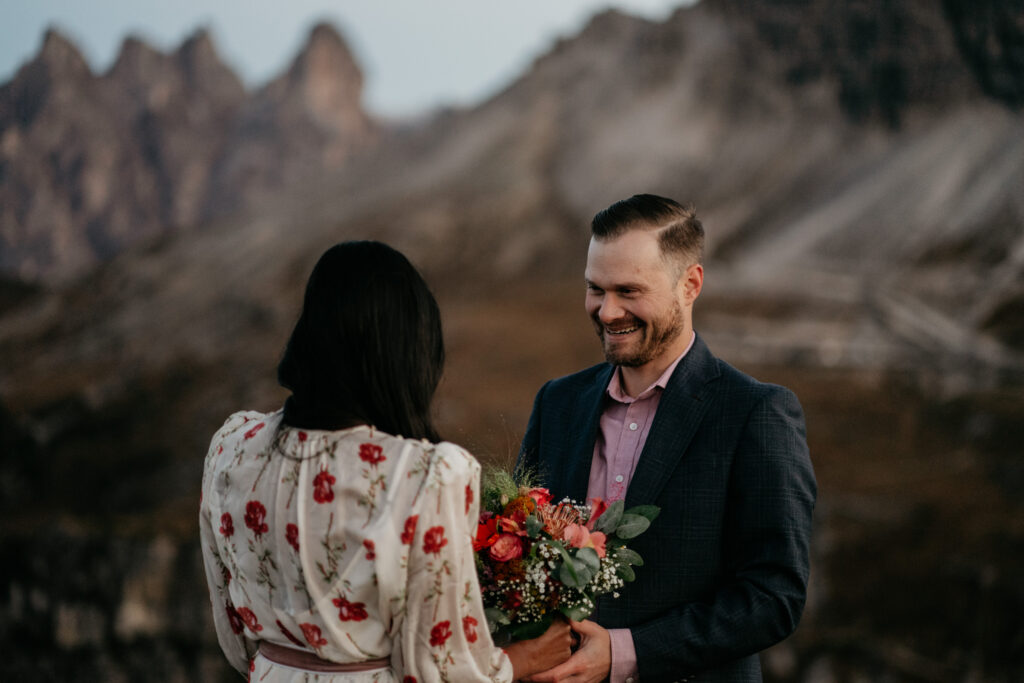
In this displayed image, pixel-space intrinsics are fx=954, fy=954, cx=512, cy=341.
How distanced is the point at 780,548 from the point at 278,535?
4.43 feet

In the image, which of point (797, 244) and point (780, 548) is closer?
point (780, 548)

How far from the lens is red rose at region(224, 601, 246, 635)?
2.57m

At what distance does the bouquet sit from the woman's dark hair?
41cm

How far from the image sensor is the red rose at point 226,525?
2.33 meters

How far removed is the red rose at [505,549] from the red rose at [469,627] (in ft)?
0.67

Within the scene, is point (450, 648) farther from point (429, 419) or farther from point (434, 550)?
point (429, 419)

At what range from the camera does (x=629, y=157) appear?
200ft

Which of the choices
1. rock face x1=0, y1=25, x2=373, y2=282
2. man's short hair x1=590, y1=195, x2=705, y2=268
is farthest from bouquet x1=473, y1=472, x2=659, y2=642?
rock face x1=0, y1=25, x2=373, y2=282

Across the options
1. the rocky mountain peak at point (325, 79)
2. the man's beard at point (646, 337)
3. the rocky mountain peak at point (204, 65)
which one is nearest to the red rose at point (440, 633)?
the man's beard at point (646, 337)

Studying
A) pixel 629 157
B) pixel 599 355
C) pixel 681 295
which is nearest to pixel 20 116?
pixel 681 295

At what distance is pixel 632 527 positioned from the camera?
8.45 feet

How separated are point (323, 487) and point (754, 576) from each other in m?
1.23

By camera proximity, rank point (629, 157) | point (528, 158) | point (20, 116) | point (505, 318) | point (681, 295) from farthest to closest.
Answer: point (528, 158), point (629, 157), point (505, 318), point (20, 116), point (681, 295)

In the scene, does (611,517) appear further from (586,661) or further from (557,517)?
(586,661)
